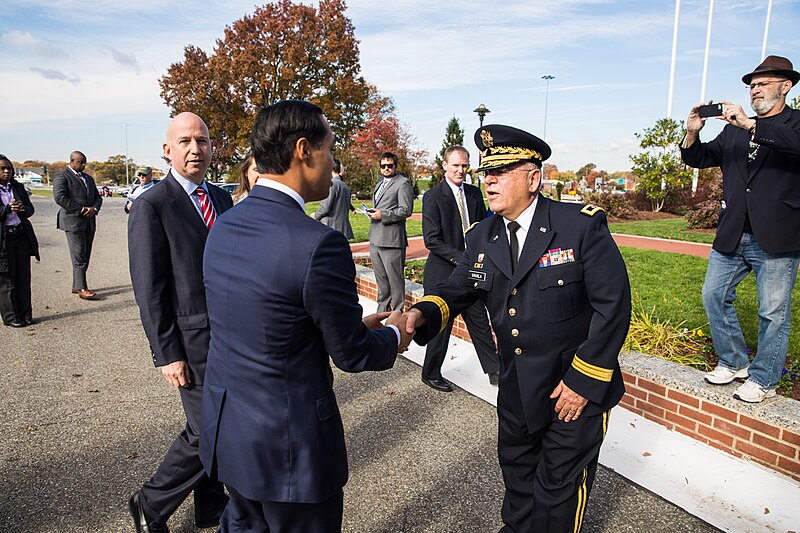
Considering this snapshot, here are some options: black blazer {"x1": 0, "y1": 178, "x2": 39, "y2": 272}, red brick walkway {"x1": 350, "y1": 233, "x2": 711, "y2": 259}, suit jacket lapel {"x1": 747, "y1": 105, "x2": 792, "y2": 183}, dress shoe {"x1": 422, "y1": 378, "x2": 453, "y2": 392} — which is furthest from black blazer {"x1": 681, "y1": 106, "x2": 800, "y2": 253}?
black blazer {"x1": 0, "y1": 178, "x2": 39, "y2": 272}

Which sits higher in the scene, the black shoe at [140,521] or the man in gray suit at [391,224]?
the man in gray suit at [391,224]

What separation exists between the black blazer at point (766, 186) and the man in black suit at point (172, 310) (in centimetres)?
351

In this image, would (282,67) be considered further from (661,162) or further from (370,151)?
(661,162)

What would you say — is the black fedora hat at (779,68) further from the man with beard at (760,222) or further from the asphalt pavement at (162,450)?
the asphalt pavement at (162,450)

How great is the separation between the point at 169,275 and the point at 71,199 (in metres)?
7.15

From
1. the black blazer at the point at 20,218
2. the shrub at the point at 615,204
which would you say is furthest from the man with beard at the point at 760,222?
the shrub at the point at 615,204

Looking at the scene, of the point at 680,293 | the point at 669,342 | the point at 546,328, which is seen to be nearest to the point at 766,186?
the point at 669,342

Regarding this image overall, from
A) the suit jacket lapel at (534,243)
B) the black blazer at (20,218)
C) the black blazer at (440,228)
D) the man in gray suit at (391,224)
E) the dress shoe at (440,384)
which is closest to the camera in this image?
the suit jacket lapel at (534,243)

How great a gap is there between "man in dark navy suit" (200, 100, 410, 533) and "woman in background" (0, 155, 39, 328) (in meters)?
6.73

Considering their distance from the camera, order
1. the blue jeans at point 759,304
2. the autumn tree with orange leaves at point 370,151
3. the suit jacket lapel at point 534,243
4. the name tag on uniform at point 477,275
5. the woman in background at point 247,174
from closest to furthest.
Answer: the suit jacket lapel at point 534,243
the name tag on uniform at point 477,275
the blue jeans at point 759,304
the woman in background at point 247,174
the autumn tree with orange leaves at point 370,151

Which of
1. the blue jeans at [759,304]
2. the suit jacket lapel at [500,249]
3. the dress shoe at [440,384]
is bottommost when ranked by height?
the dress shoe at [440,384]

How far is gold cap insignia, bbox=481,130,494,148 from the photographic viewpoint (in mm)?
2551

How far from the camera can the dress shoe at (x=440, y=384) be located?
490cm

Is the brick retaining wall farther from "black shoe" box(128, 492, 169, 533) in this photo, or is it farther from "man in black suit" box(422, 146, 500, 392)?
"black shoe" box(128, 492, 169, 533)
